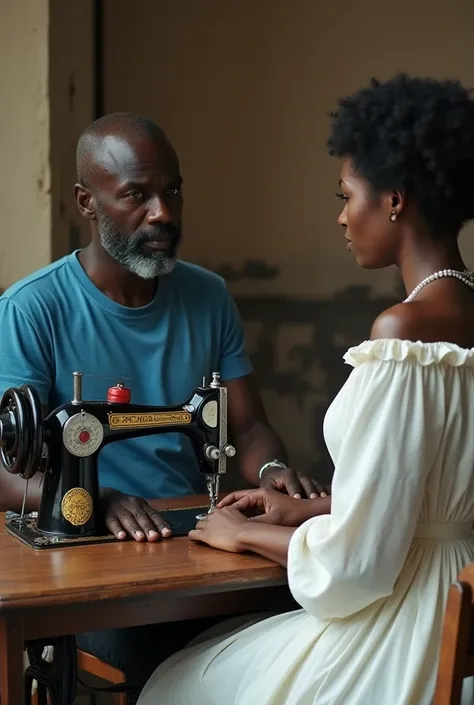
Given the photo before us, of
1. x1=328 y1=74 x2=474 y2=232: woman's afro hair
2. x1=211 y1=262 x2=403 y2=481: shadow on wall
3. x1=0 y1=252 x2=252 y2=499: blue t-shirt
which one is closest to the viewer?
x1=328 y1=74 x2=474 y2=232: woman's afro hair

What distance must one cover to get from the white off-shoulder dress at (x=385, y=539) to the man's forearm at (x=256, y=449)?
1102 mm

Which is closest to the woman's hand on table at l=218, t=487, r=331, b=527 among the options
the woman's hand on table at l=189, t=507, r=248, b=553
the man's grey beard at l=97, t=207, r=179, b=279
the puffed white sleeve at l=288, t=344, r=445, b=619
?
the woman's hand on table at l=189, t=507, r=248, b=553

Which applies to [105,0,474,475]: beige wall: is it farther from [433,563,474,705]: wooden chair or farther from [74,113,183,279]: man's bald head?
[433,563,474,705]: wooden chair

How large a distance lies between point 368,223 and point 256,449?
1.16m

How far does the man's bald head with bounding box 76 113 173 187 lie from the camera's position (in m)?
3.09

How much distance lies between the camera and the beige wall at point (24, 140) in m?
3.70

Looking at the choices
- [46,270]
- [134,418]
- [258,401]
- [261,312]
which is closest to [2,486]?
[134,418]

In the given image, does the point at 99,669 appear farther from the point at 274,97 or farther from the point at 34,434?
the point at 274,97

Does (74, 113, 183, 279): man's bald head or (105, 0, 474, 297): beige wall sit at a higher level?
(105, 0, 474, 297): beige wall

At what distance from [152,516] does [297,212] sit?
2.46 m

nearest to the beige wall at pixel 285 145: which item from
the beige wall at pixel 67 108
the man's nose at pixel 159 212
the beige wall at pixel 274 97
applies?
the beige wall at pixel 274 97

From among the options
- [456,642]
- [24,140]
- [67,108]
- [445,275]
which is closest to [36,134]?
[24,140]

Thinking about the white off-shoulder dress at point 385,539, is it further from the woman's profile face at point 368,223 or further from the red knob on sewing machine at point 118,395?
the red knob on sewing machine at point 118,395

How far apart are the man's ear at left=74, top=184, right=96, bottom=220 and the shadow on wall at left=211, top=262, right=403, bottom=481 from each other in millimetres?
1455
